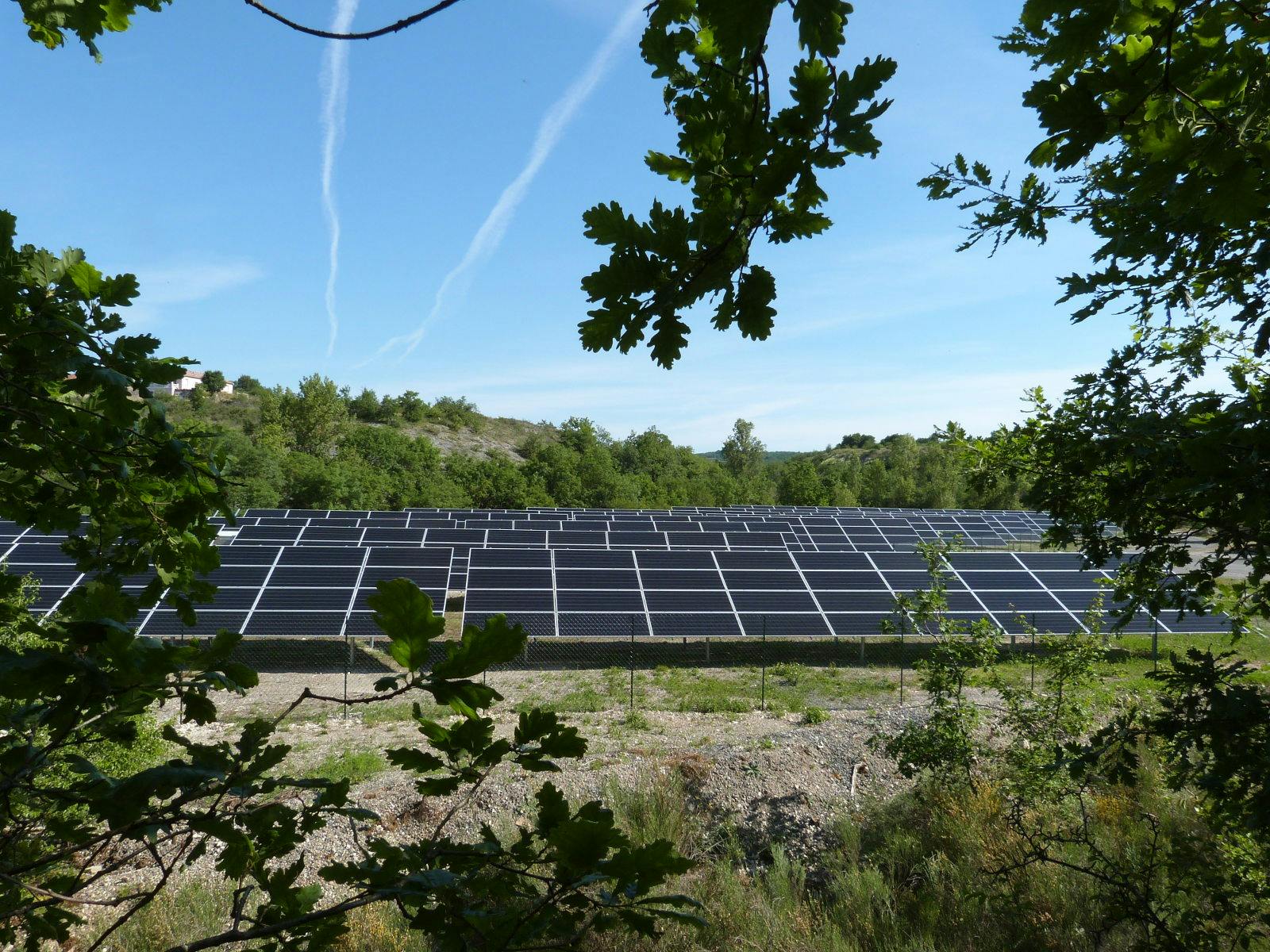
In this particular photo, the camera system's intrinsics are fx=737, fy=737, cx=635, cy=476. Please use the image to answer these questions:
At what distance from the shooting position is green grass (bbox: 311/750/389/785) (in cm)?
985

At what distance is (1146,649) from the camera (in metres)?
17.4

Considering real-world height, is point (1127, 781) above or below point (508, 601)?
above

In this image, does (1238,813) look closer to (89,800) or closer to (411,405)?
(89,800)

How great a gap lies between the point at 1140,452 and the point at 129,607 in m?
3.55

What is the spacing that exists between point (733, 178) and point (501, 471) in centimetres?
4246

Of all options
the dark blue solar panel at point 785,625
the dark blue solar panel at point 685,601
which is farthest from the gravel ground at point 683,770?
the dark blue solar panel at point 685,601

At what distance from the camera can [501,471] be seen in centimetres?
4300

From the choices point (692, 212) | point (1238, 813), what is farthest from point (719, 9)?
point (1238, 813)

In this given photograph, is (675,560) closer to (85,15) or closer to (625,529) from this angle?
(625,529)

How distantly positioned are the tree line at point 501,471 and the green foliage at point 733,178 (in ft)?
98.8

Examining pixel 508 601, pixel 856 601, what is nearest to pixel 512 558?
pixel 508 601

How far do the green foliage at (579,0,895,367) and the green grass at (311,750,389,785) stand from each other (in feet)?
32.6

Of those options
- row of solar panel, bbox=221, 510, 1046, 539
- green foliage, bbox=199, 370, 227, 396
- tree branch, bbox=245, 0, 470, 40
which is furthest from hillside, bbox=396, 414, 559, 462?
tree branch, bbox=245, 0, 470, 40

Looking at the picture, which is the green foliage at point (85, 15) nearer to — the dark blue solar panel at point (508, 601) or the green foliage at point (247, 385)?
the dark blue solar panel at point (508, 601)
